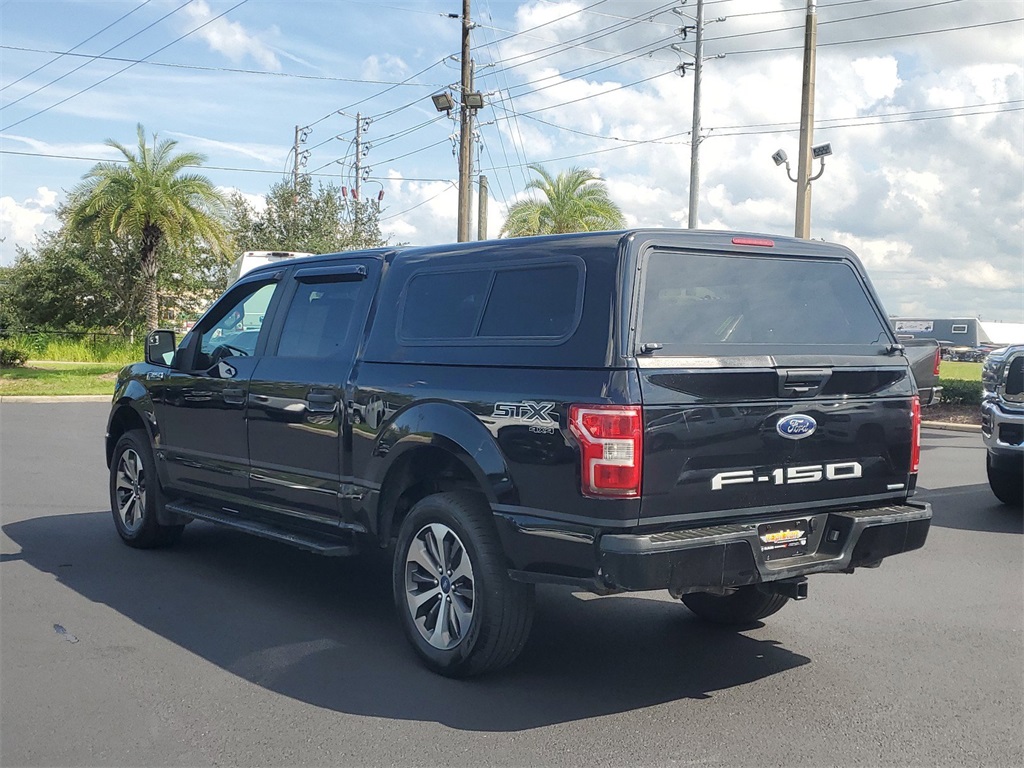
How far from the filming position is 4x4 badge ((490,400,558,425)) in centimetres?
453

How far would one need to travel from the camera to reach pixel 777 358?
15.8ft

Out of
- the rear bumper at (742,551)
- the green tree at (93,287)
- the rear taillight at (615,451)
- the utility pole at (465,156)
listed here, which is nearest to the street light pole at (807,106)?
the utility pole at (465,156)

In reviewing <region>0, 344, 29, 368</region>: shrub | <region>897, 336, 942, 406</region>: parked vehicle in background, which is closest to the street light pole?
<region>897, 336, 942, 406</region>: parked vehicle in background

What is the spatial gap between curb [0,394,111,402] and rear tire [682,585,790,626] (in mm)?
18446

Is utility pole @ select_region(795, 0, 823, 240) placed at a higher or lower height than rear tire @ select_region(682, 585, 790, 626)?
higher

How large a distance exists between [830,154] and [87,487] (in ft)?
48.7

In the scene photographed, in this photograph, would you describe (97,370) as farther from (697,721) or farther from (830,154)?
(697,721)

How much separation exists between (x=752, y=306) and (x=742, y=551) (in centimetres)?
121

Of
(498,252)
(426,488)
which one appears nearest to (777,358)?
(498,252)

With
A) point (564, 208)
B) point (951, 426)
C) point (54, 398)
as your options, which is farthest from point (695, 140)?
point (54, 398)

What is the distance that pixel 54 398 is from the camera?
70.6ft

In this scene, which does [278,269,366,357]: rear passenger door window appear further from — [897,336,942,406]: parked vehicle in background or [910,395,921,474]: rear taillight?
[897,336,942,406]: parked vehicle in background

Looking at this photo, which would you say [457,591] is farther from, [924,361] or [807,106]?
[807,106]

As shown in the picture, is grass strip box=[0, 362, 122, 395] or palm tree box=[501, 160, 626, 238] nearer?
grass strip box=[0, 362, 122, 395]
